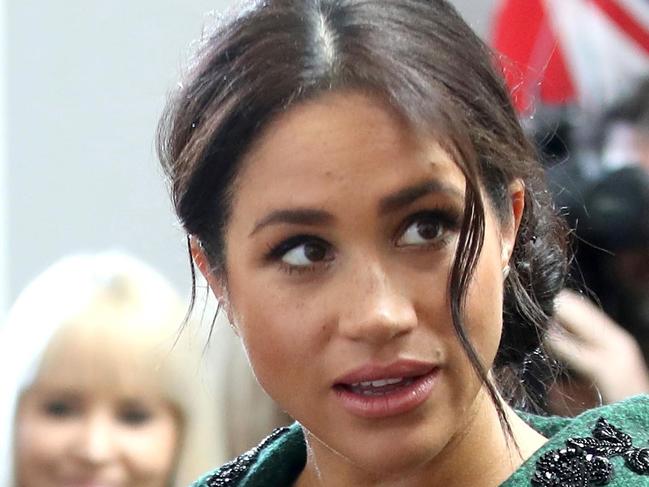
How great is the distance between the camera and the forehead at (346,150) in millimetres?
989

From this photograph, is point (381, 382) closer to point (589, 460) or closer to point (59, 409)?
point (589, 460)

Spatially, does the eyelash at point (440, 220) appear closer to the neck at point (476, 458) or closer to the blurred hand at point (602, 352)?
the neck at point (476, 458)

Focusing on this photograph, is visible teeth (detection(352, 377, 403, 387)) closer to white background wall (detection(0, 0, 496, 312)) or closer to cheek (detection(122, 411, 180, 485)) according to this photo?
cheek (detection(122, 411, 180, 485))

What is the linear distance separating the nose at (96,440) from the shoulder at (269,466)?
46 centimetres

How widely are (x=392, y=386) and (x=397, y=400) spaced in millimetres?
11

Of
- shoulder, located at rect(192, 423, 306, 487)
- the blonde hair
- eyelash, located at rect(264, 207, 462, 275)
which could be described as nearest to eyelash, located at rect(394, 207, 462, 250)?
eyelash, located at rect(264, 207, 462, 275)

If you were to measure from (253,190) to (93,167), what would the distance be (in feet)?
4.73

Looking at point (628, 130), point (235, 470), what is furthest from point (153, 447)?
point (628, 130)

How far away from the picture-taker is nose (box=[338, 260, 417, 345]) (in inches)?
38.3

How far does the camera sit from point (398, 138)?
99 centimetres

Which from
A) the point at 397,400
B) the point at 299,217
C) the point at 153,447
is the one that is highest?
the point at 299,217

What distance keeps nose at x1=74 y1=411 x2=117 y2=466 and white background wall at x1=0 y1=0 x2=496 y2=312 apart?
770mm

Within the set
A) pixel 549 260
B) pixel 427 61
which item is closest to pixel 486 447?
pixel 549 260

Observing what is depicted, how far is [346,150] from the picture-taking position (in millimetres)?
993
